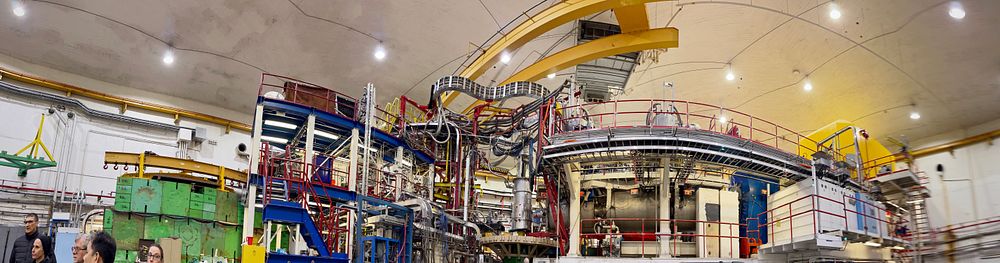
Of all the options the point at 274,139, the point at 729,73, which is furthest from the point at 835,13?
the point at 274,139

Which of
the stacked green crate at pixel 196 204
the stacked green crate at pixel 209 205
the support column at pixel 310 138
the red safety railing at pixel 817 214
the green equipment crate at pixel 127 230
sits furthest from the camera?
the stacked green crate at pixel 209 205

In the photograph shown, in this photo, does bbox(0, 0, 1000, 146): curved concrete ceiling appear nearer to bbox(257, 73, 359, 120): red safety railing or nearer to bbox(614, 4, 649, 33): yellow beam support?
bbox(614, 4, 649, 33): yellow beam support

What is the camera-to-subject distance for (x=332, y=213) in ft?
58.9

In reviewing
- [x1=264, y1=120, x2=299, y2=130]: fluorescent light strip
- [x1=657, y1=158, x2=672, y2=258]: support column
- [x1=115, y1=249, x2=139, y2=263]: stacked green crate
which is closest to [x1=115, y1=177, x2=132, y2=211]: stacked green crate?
[x1=115, y1=249, x2=139, y2=263]: stacked green crate

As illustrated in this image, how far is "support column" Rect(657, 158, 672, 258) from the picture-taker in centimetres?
1844

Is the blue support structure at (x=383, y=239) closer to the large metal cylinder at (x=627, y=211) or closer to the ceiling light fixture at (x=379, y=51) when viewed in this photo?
the large metal cylinder at (x=627, y=211)

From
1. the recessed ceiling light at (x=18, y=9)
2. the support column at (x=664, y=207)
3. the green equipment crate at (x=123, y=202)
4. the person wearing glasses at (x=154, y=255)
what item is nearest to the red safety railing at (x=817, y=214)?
the support column at (x=664, y=207)

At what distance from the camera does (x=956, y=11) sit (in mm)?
20703

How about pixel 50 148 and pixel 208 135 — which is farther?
pixel 208 135

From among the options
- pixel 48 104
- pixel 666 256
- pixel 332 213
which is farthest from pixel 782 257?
pixel 48 104

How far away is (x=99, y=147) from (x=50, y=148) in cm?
167

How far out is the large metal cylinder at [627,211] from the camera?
19891 millimetres

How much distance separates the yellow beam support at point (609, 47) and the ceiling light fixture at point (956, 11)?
26.6 feet

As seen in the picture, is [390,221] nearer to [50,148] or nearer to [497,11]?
[497,11]
